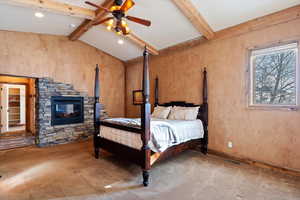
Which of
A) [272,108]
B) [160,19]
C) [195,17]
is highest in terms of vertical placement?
[160,19]

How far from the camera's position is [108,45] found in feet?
17.7

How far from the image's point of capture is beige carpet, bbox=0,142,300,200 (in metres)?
2.20

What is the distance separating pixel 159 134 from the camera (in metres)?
2.75

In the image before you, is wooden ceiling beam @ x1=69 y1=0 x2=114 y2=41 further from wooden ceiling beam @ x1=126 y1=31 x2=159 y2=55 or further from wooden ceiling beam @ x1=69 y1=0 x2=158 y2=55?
wooden ceiling beam @ x1=126 y1=31 x2=159 y2=55

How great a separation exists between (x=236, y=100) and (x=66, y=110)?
15.9 ft

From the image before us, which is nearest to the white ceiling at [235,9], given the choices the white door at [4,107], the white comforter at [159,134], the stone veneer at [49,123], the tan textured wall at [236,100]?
the tan textured wall at [236,100]

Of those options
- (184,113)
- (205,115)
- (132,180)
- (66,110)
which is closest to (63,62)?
(66,110)

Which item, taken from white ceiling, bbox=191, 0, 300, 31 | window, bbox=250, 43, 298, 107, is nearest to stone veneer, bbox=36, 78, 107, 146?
white ceiling, bbox=191, 0, 300, 31

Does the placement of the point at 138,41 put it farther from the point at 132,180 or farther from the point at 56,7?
the point at 132,180

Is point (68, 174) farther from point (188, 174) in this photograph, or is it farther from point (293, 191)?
point (293, 191)

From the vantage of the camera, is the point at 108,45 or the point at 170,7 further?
the point at 108,45

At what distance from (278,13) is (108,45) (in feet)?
14.8

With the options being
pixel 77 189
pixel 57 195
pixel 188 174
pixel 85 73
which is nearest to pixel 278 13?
pixel 188 174

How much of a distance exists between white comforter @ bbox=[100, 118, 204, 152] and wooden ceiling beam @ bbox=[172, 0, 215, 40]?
212 centimetres
